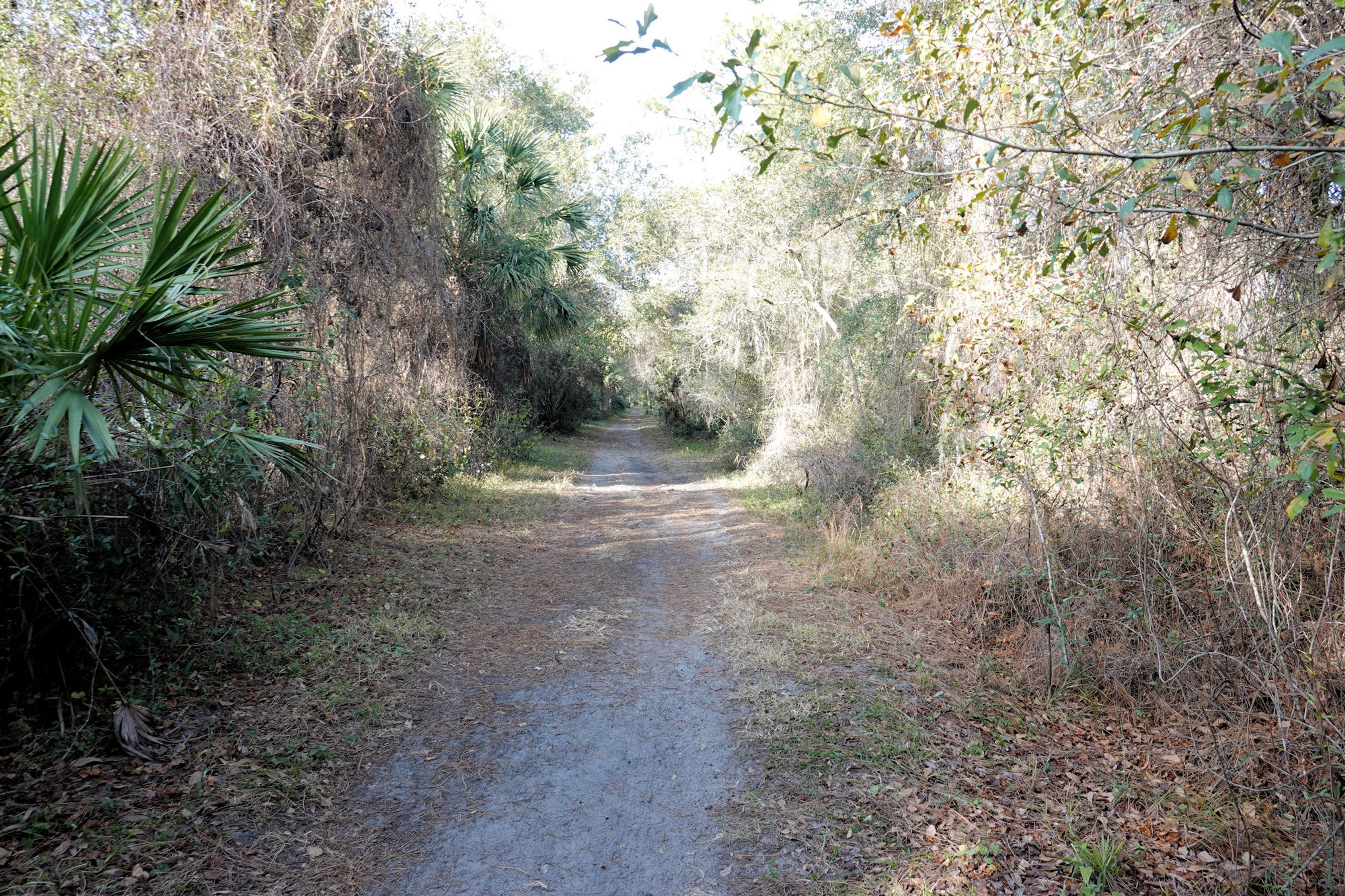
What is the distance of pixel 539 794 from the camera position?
4.08 m

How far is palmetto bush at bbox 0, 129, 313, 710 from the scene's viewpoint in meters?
3.18

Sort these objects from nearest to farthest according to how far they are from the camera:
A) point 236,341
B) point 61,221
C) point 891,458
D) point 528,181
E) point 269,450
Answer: point 61,221
point 236,341
point 269,450
point 891,458
point 528,181

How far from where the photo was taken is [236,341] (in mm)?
3781

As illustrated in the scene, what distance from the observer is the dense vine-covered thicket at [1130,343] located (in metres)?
3.31

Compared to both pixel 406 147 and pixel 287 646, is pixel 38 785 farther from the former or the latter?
pixel 406 147

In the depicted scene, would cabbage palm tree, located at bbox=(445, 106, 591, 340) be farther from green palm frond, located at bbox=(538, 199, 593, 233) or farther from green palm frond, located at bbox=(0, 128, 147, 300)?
green palm frond, located at bbox=(0, 128, 147, 300)

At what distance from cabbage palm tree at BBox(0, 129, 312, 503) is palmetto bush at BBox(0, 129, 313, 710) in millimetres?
11

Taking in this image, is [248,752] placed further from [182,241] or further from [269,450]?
[182,241]

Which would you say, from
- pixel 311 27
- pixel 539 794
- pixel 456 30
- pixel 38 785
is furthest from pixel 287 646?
pixel 456 30

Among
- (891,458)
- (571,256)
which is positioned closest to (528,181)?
(571,256)

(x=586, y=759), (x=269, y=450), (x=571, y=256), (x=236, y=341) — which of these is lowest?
(x=586, y=759)

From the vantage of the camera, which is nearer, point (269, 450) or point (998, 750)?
point (269, 450)

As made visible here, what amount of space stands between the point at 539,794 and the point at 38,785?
2.44 m

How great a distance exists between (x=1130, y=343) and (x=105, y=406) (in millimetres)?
7277
